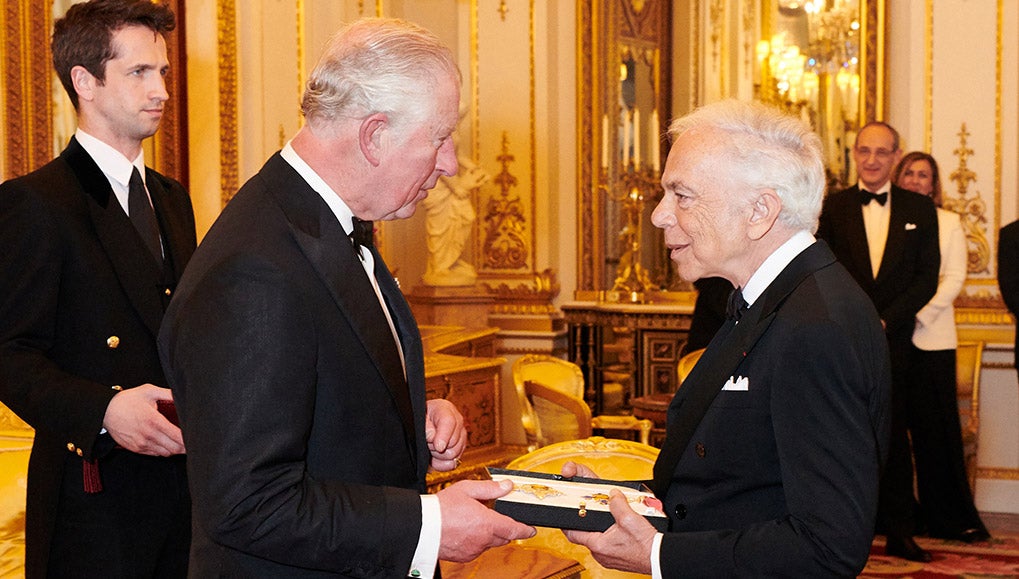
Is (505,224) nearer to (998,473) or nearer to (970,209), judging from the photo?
(970,209)

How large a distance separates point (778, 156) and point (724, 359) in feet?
1.16

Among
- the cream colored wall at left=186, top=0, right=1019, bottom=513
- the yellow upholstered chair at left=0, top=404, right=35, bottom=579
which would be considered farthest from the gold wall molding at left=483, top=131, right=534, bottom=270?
the yellow upholstered chair at left=0, top=404, right=35, bottom=579

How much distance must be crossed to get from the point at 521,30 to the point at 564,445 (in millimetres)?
5828

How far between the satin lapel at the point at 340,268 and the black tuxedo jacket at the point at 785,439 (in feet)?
1.74

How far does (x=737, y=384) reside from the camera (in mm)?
1792

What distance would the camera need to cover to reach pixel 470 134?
27.1ft

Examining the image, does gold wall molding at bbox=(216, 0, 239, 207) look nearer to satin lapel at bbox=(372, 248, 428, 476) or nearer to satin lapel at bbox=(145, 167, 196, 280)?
satin lapel at bbox=(145, 167, 196, 280)

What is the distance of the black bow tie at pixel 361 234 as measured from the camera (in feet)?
5.36

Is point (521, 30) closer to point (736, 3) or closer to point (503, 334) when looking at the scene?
point (736, 3)

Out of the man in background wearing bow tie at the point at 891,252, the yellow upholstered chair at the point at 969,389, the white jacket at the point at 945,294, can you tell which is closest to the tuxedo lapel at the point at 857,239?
the man in background wearing bow tie at the point at 891,252

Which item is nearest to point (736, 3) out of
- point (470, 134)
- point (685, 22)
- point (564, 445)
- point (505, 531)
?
point (685, 22)

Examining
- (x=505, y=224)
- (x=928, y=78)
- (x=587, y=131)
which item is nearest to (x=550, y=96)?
(x=587, y=131)

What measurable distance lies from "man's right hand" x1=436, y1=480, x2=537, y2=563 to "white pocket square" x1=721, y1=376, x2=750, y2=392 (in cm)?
45

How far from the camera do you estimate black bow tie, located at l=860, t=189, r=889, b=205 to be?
5508 millimetres
